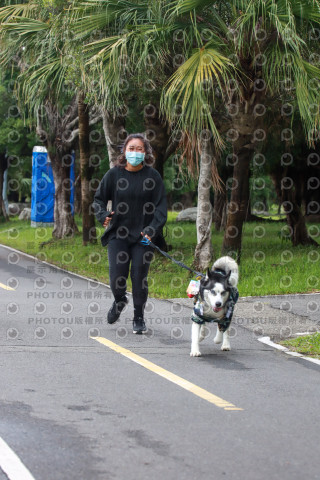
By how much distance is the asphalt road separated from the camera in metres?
4.93

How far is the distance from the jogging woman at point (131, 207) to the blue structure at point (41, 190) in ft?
83.8

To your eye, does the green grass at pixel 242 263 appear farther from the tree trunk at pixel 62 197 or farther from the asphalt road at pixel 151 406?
the asphalt road at pixel 151 406

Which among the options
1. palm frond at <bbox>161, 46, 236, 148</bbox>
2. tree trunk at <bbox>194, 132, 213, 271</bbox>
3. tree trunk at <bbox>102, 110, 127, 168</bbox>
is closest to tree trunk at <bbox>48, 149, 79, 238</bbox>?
tree trunk at <bbox>102, 110, 127, 168</bbox>

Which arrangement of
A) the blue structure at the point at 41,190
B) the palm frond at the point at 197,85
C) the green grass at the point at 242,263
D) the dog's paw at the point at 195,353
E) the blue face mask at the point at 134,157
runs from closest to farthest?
1. the dog's paw at the point at 195,353
2. the blue face mask at the point at 134,157
3. the palm frond at the point at 197,85
4. the green grass at the point at 242,263
5. the blue structure at the point at 41,190

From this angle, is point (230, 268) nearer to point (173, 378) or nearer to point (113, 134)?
point (173, 378)

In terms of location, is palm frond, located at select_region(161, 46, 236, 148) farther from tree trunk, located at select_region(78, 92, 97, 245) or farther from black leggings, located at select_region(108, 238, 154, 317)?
tree trunk, located at select_region(78, 92, 97, 245)

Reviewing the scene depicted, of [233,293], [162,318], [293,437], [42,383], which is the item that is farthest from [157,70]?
[293,437]

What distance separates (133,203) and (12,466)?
4650 millimetres

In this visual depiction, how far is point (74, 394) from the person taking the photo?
6.58 meters

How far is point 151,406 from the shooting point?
6.24m

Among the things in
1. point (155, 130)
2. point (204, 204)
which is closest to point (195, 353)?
point (204, 204)

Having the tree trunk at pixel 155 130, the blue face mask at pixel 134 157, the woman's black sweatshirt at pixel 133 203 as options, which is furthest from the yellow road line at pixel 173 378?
the tree trunk at pixel 155 130

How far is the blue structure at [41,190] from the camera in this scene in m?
34.8

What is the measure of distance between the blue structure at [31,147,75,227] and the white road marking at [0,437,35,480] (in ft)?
97.7
